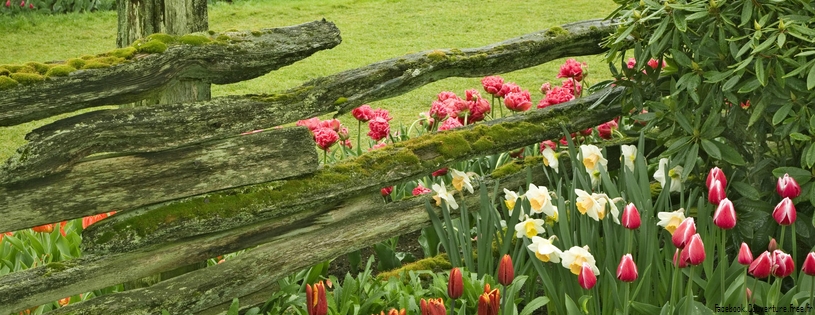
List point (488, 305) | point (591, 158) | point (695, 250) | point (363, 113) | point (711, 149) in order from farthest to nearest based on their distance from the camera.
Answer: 1. point (363, 113)
2. point (591, 158)
3. point (711, 149)
4. point (695, 250)
5. point (488, 305)

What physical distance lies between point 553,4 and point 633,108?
753 centimetres

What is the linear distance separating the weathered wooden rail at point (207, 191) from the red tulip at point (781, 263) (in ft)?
4.49

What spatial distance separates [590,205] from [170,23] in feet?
4.96

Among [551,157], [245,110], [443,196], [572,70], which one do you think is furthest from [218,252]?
[572,70]

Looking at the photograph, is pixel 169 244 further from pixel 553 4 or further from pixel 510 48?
pixel 553 4

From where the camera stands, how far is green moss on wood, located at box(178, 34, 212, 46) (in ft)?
9.76

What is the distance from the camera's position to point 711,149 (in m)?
3.49

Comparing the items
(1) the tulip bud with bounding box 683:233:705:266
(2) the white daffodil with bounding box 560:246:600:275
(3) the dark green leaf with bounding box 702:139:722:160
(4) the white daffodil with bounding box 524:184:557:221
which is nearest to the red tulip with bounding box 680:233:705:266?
(1) the tulip bud with bounding box 683:233:705:266

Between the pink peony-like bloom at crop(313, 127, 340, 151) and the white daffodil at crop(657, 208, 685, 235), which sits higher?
the white daffodil at crop(657, 208, 685, 235)

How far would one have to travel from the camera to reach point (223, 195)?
10.2 ft

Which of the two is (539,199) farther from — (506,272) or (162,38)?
(162,38)

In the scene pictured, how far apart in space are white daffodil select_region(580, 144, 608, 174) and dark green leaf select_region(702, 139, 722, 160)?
380 mm

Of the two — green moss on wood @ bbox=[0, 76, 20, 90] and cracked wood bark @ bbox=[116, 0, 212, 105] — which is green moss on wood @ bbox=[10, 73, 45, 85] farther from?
cracked wood bark @ bbox=[116, 0, 212, 105]

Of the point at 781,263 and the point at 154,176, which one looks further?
the point at 154,176
